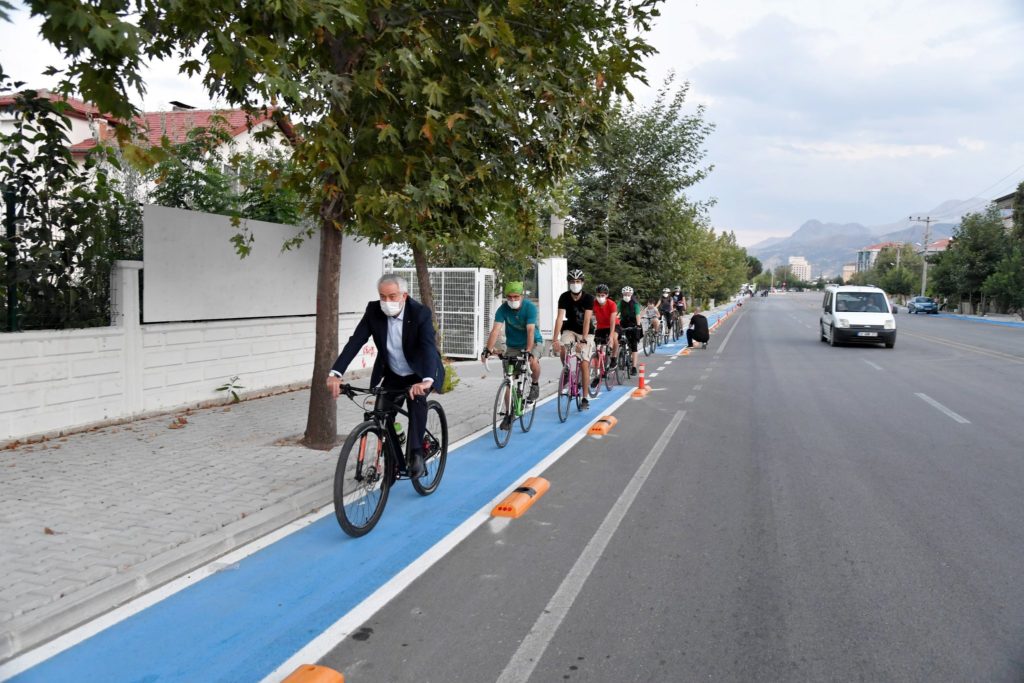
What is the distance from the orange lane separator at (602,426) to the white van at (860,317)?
16047mm

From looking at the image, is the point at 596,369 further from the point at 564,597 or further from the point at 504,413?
the point at 564,597

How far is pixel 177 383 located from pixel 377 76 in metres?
4.85

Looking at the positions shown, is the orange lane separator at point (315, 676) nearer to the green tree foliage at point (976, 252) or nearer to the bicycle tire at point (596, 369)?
the bicycle tire at point (596, 369)

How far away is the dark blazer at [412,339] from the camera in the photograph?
5719 mm

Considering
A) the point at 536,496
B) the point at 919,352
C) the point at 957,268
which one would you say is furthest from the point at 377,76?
the point at 957,268

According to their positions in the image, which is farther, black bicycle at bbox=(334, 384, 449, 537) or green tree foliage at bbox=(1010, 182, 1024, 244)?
green tree foliage at bbox=(1010, 182, 1024, 244)

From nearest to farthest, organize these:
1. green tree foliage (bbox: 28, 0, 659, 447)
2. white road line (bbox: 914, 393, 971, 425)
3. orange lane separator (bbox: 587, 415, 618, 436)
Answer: green tree foliage (bbox: 28, 0, 659, 447), orange lane separator (bbox: 587, 415, 618, 436), white road line (bbox: 914, 393, 971, 425)

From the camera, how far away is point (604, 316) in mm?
12141

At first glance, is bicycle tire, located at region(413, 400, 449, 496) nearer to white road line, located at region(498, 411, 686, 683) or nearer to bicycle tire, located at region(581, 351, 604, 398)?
white road line, located at region(498, 411, 686, 683)

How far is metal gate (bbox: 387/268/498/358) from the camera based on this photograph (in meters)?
17.8

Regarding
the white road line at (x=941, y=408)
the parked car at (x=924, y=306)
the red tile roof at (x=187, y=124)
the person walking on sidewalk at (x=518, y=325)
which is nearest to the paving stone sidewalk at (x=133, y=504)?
the person walking on sidewalk at (x=518, y=325)

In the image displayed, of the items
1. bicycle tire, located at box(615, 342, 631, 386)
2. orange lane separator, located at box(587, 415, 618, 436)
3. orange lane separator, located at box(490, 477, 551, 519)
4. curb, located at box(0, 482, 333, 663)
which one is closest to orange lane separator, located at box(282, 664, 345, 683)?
curb, located at box(0, 482, 333, 663)

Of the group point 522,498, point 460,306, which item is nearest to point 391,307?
point 522,498

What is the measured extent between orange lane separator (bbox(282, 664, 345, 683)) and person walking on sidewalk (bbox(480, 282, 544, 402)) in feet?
18.1
